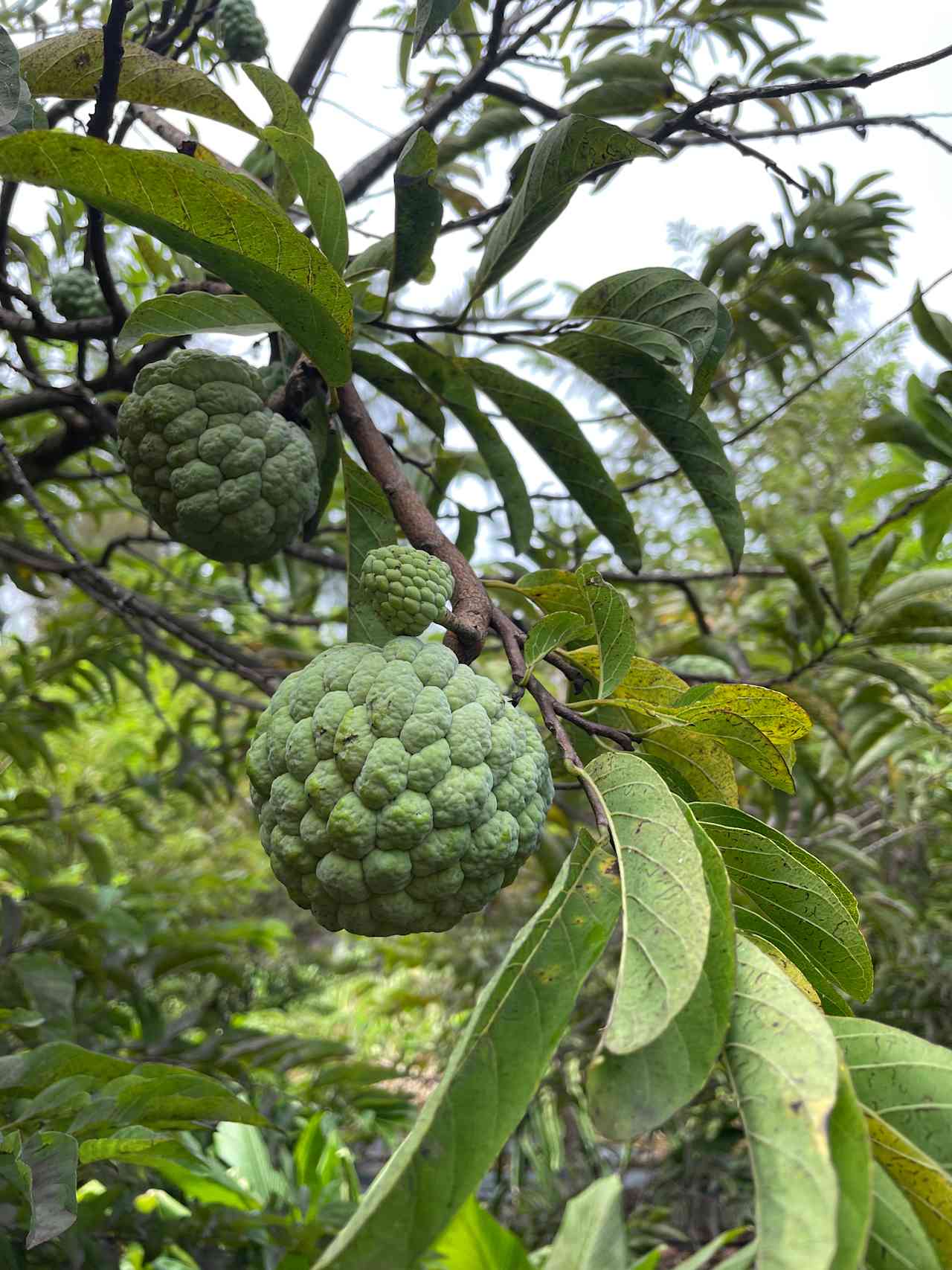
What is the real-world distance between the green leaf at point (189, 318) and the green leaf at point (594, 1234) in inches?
33.8

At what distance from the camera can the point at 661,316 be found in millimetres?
1142

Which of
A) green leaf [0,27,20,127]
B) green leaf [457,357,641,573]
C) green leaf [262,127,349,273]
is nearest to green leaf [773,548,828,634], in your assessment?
green leaf [457,357,641,573]

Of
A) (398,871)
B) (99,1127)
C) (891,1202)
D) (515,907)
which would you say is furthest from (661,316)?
(515,907)

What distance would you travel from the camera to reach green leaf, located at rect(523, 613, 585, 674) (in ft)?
2.89

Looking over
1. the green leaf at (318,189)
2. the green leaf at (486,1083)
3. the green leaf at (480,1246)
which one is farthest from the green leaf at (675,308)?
the green leaf at (480,1246)

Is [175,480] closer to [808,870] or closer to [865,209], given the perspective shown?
[808,870]

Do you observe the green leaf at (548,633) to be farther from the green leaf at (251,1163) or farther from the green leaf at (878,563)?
the green leaf at (251,1163)

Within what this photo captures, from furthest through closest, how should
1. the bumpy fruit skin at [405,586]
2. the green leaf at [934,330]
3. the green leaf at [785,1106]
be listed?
the green leaf at [934,330], the bumpy fruit skin at [405,586], the green leaf at [785,1106]


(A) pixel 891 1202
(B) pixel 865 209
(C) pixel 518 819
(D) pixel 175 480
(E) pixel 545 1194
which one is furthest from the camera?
(E) pixel 545 1194

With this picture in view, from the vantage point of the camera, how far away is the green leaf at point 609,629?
34.9 inches

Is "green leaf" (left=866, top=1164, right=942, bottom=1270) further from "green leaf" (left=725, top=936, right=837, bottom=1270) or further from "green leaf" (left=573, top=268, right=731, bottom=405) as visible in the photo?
"green leaf" (left=573, top=268, right=731, bottom=405)

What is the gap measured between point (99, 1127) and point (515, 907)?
3285mm

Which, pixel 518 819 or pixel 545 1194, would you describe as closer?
pixel 518 819

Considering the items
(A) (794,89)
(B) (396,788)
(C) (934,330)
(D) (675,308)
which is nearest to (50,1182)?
(B) (396,788)
